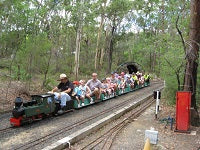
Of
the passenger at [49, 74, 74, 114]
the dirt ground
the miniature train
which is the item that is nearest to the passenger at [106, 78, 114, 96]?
the miniature train

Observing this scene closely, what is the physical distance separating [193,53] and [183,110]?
6.39 ft

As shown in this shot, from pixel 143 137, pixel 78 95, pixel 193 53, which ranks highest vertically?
pixel 193 53

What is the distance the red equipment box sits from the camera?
789cm

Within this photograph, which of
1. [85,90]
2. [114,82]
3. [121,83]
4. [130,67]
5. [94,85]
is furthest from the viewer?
[130,67]

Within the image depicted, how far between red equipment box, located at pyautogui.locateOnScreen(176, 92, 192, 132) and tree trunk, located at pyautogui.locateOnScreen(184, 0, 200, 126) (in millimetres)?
703

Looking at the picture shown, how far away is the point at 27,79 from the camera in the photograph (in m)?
14.6

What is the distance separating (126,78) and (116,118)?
9133 millimetres

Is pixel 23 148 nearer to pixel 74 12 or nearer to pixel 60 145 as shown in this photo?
pixel 60 145

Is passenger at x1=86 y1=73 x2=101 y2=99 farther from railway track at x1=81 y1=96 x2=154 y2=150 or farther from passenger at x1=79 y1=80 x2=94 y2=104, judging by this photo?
railway track at x1=81 y1=96 x2=154 y2=150

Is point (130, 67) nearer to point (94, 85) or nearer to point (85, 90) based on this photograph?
point (94, 85)

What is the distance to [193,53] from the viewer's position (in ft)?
27.5

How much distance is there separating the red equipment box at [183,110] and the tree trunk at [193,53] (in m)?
0.70

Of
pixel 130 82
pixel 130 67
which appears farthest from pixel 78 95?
pixel 130 67

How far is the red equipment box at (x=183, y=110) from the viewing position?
7.89m
